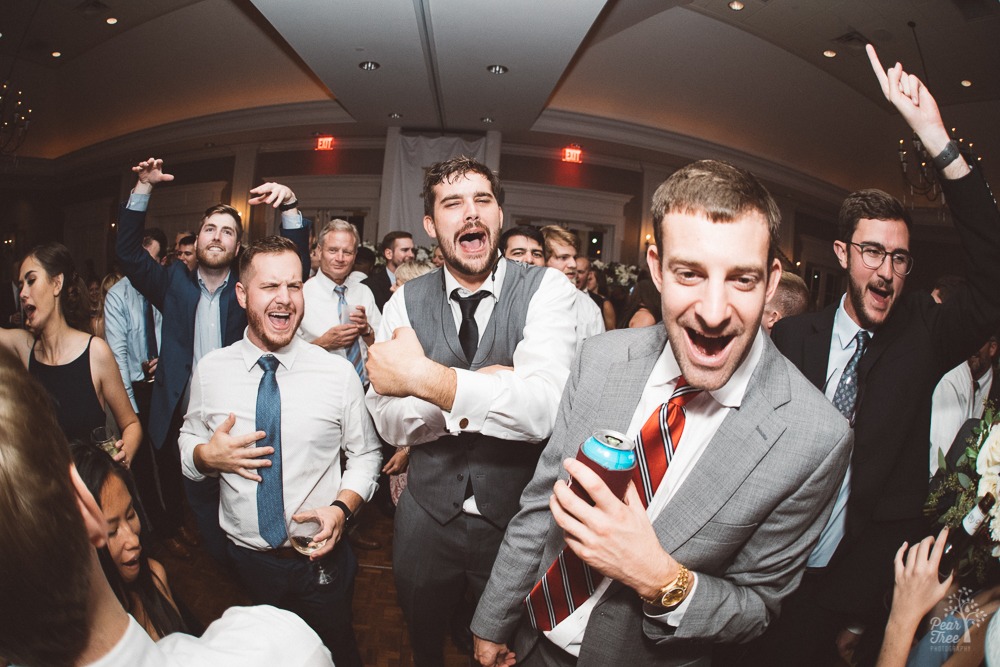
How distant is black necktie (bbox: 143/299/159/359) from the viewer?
11.1ft

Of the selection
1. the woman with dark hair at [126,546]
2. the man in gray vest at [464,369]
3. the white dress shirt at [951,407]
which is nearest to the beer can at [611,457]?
the man in gray vest at [464,369]

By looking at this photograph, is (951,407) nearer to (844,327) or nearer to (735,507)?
(844,327)

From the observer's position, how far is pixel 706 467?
98 cm

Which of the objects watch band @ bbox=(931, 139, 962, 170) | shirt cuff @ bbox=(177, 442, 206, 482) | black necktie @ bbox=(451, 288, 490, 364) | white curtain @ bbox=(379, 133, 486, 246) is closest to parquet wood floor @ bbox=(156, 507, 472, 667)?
shirt cuff @ bbox=(177, 442, 206, 482)

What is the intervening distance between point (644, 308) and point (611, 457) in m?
2.09

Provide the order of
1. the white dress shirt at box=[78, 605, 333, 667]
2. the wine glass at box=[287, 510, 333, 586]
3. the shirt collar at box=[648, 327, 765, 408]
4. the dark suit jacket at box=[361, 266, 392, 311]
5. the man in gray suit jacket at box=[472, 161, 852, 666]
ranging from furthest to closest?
the dark suit jacket at box=[361, 266, 392, 311]
the wine glass at box=[287, 510, 333, 586]
the shirt collar at box=[648, 327, 765, 408]
the man in gray suit jacket at box=[472, 161, 852, 666]
the white dress shirt at box=[78, 605, 333, 667]

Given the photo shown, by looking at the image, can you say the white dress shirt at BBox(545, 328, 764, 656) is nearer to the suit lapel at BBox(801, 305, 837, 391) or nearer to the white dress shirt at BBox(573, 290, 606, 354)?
the suit lapel at BBox(801, 305, 837, 391)

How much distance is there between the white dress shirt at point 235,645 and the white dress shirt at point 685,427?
0.57 m

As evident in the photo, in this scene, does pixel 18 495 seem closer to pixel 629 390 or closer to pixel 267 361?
pixel 629 390

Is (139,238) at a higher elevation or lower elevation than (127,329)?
higher

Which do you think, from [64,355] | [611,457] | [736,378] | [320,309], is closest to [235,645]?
[611,457]

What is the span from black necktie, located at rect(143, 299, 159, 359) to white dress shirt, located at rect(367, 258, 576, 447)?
7.95 ft

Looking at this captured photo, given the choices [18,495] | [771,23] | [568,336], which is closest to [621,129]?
[771,23]

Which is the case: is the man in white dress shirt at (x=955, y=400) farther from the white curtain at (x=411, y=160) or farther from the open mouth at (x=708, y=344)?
the white curtain at (x=411, y=160)
